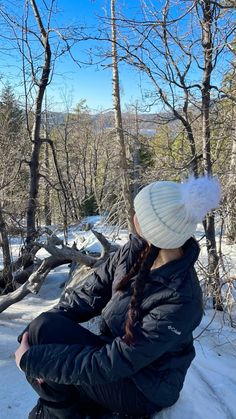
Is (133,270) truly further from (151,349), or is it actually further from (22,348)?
(22,348)

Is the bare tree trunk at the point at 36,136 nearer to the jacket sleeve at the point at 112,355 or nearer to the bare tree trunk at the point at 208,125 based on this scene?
the bare tree trunk at the point at 208,125

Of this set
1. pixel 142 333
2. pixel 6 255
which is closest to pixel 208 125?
pixel 142 333

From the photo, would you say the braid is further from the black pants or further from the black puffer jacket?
the black pants

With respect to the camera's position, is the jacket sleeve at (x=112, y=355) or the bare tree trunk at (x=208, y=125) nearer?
the jacket sleeve at (x=112, y=355)

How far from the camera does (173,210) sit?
158cm

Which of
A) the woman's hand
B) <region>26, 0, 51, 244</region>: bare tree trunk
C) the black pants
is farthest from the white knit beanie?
<region>26, 0, 51, 244</region>: bare tree trunk

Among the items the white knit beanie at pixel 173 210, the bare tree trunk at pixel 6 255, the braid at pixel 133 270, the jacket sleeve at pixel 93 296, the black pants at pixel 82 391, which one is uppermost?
the white knit beanie at pixel 173 210

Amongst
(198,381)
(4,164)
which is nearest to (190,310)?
(198,381)

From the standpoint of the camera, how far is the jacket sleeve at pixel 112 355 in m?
1.53

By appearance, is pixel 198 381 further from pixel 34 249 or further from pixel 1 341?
pixel 34 249

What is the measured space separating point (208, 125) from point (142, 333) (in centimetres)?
313

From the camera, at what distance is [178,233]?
5.17ft

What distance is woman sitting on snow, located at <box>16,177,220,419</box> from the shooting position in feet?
5.09

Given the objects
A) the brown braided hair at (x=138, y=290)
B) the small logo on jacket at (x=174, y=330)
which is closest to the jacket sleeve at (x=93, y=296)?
the brown braided hair at (x=138, y=290)
